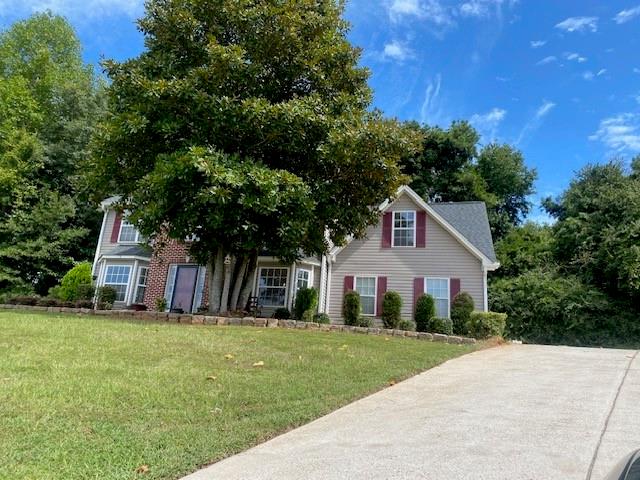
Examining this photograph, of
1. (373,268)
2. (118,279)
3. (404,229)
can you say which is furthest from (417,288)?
(118,279)

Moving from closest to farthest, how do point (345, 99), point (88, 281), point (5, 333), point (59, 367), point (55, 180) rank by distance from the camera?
1. point (59, 367)
2. point (5, 333)
3. point (345, 99)
4. point (88, 281)
5. point (55, 180)

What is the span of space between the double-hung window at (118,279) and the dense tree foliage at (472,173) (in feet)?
60.1

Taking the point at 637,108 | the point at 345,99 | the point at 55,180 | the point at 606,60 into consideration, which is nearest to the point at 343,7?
the point at 345,99

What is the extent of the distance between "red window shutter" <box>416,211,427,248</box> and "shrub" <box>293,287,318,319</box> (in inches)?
182

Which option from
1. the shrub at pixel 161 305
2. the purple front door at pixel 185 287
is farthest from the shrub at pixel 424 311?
the shrub at pixel 161 305

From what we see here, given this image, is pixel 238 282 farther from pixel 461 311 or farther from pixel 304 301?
pixel 461 311

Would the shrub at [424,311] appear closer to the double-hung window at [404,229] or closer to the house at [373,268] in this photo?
the house at [373,268]

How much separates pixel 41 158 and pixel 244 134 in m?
17.8

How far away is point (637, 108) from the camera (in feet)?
59.0

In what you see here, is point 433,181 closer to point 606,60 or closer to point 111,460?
point 606,60

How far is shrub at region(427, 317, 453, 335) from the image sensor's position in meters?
14.9

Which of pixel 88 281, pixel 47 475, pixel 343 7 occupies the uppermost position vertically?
pixel 343 7

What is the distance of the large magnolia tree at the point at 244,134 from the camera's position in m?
11.3

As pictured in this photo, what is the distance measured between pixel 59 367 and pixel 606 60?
17.4 m
